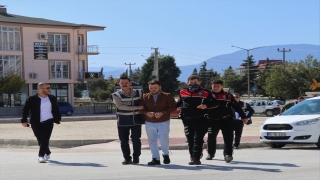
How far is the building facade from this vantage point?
6262 cm

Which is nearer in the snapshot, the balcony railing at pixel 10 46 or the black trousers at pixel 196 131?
the black trousers at pixel 196 131

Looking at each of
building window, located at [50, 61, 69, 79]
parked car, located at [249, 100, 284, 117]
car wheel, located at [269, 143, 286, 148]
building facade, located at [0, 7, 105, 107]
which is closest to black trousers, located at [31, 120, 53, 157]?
car wheel, located at [269, 143, 286, 148]

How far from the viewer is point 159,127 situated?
11680 mm

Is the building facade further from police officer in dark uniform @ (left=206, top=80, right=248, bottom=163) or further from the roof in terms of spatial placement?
police officer in dark uniform @ (left=206, top=80, right=248, bottom=163)

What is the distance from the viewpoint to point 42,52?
6384 centimetres

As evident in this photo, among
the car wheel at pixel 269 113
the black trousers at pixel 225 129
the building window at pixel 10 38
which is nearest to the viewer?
the black trousers at pixel 225 129

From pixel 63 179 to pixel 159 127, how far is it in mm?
2410

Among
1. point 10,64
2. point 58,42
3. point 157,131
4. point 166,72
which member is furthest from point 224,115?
point 166,72

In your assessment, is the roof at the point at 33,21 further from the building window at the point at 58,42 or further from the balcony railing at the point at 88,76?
the balcony railing at the point at 88,76

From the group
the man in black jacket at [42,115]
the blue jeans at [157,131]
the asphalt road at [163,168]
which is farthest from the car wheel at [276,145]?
the man in black jacket at [42,115]

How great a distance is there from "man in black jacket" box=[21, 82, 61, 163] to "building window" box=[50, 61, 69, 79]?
53080 millimetres

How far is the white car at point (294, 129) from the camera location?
53.7 feet

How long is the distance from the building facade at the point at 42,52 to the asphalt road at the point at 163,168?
5016 centimetres

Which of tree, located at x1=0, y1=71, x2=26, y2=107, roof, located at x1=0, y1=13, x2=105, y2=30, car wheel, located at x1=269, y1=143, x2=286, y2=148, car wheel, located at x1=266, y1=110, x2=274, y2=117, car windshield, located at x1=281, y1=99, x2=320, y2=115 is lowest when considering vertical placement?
car wheel, located at x1=266, y1=110, x2=274, y2=117
